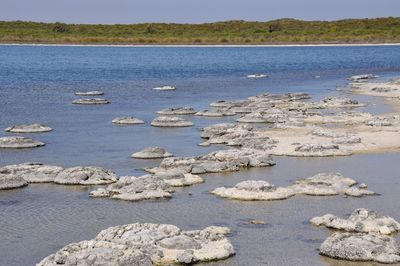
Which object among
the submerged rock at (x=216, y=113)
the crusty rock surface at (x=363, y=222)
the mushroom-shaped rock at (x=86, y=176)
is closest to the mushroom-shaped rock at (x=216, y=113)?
the submerged rock at (x=216, y=113)

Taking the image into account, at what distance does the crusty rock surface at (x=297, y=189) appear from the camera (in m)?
17.1

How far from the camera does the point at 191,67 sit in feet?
249

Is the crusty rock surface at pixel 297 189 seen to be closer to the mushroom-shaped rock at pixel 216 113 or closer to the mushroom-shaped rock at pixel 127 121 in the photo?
the mushroom-shaped rock at pixel 127 121

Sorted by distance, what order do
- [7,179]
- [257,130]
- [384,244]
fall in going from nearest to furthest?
[384,244] < [7,179] < [257,130]

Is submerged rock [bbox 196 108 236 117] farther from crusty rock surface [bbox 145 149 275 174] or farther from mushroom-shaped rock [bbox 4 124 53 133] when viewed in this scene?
crusty rock surface [bbox 145 149 275 174]

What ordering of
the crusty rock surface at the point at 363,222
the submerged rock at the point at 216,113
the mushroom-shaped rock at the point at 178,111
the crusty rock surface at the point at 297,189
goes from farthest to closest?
the mushroom-shaped rock at the point at 178,111
the submerged rock at the point at 216,113
the crusty rock surface at the point at 297,189
the crusty rock surface at the point at 363,222

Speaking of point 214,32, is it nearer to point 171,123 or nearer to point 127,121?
point 127,121

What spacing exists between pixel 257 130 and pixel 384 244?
14.3m

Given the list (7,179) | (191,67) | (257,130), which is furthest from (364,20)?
(7,179)

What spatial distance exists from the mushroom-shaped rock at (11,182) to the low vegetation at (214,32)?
113442 millimetres

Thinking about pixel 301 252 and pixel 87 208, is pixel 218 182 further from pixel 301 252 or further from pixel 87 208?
pixel 301 252

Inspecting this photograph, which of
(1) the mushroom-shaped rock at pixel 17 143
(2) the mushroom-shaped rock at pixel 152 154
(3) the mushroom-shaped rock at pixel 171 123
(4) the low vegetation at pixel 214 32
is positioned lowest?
(4) the low vegetation at pixel 214 32

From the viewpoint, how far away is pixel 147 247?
1305cm

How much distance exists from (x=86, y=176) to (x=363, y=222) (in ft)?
23.8
